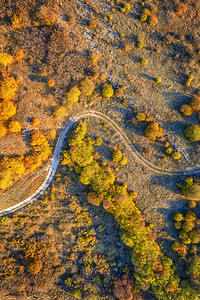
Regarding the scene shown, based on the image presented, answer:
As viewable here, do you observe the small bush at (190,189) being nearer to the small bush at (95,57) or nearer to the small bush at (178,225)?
the small bush at (178,225)

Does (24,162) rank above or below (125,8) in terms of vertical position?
below

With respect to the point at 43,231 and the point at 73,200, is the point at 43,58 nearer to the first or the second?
the point at 73,200

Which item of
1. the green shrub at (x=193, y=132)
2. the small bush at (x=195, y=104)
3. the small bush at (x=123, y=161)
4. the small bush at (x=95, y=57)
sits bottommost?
the small bush at (x=123, y=161)

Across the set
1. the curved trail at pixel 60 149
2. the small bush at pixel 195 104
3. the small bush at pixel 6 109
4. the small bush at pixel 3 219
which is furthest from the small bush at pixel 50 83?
the small bush at pixel 3 219

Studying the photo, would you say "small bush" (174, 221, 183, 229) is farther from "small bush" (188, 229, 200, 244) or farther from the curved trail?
the curved trail

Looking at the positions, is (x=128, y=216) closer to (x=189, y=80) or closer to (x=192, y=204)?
(x=192, y=204)

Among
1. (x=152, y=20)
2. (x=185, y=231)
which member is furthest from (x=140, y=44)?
(x=185, y=231)

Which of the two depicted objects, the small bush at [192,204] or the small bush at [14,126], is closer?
the small bush at [192,204]

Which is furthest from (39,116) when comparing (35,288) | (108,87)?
(35,288)
